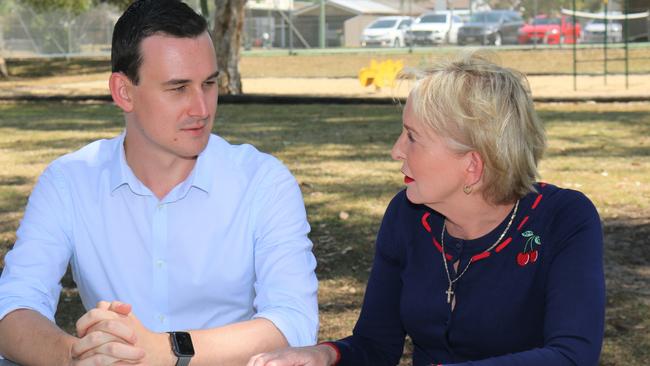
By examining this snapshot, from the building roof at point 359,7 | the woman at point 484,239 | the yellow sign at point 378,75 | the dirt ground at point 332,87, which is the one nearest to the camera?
the woman at point 484,239

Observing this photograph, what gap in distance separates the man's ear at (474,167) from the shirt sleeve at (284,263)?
1.96ft

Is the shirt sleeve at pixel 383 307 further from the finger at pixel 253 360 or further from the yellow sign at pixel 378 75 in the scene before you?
the yellow sign at pixel 378 75

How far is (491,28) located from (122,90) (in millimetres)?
34292

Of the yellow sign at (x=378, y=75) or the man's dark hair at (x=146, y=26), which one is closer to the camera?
the man's dark hair at (x=146, y=26)

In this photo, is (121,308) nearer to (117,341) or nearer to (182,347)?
(117,341)

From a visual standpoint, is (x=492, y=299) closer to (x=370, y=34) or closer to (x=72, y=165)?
(x=72, y=165)

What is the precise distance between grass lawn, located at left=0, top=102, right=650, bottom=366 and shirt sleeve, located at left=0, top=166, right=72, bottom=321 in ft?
8.39

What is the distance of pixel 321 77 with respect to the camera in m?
29.7

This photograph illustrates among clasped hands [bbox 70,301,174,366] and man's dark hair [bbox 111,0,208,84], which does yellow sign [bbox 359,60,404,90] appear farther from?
clasped hands [bbox 70,301,174,366]

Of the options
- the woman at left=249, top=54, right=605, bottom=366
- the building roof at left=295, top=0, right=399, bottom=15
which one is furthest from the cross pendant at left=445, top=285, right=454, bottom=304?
the building roof at left=295, top=0, right=399, bottom=15

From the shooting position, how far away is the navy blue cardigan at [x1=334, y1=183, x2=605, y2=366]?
270 cm

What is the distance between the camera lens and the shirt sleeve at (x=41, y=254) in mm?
3088

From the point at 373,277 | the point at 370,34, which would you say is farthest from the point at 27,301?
the point at 370,34

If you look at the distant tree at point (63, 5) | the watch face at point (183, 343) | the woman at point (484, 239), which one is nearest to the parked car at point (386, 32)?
the distant tree at point (63, 5)
